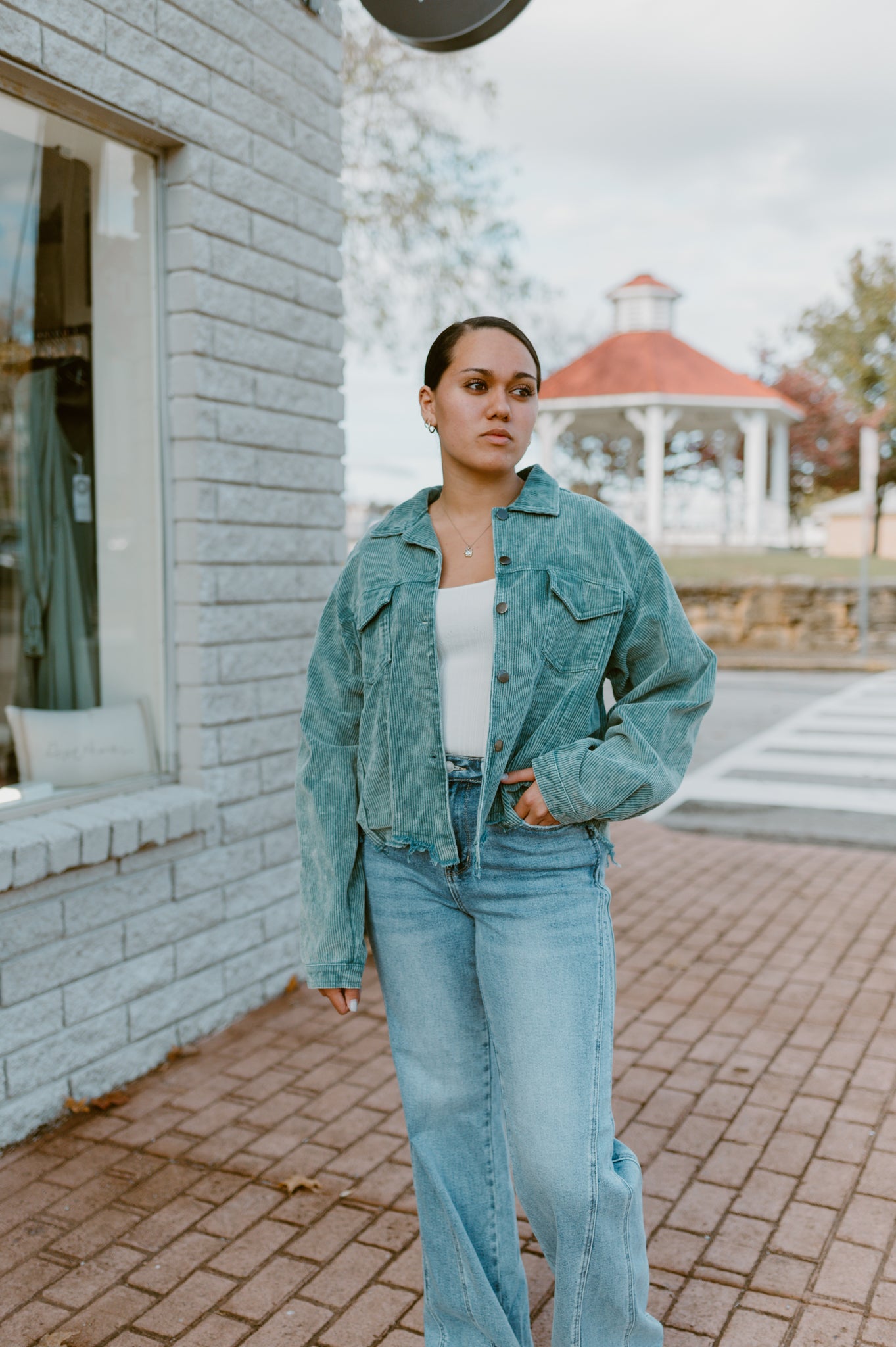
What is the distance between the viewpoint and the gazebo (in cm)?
2327

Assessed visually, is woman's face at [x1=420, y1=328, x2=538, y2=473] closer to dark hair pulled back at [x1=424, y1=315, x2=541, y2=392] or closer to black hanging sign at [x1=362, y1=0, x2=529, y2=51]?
dark hair pulled back at [x1=424, y1=315, x2=541, y2=392]

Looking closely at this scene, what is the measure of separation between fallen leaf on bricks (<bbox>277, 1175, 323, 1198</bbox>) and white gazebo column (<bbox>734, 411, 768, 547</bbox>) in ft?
71.1

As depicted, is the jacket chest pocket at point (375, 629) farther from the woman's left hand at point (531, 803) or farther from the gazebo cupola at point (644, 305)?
the gazebo cupola at point (644, 305)

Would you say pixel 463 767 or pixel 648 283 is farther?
pixel 648 283

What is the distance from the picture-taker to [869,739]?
35.9 feet

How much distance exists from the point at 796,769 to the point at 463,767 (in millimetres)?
7986

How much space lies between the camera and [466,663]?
2.21m

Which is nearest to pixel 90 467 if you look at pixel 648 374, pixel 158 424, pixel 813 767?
pixel 158 424

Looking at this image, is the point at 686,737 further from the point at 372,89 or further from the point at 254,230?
the point at 372,89

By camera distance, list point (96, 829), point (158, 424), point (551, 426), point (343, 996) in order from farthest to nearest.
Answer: point (551, 426)
point (158, 424)
point (96, 829)
point (343, 996)

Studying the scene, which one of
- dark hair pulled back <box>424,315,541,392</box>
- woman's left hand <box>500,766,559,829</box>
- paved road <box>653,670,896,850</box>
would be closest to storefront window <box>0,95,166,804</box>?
dark hair pulled back <box>424,315,541,392</box>

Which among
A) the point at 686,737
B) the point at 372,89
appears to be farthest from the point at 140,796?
the point at 372,89

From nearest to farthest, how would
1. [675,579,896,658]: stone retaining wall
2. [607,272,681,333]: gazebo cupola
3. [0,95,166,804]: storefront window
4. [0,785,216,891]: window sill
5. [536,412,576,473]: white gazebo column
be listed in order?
[0,785,216,891]: window sill
[0,95,166,804]: storefront window
[675,579,896,658]: stone retaining wall
[536,412,576,473]: white gazebo column
[607,272,681,333]: gazebo cupola

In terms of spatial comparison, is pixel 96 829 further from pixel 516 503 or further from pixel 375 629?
pixel 516 503
